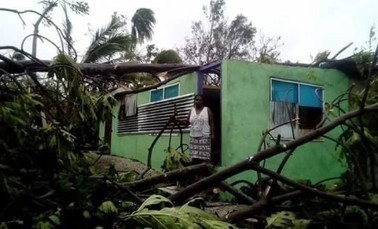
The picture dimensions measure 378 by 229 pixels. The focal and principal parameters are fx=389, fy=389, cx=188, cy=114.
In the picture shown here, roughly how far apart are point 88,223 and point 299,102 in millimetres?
5905

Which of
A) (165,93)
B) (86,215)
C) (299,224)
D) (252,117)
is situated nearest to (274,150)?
(299,224)

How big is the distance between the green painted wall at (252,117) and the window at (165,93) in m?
2.20

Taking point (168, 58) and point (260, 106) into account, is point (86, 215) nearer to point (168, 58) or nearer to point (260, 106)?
point (260, 106)

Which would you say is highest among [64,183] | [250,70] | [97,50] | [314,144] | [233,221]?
[97,50]

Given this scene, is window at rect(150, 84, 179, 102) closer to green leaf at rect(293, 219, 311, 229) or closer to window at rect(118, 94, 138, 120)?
window at rect(118, 94, 138, 120)

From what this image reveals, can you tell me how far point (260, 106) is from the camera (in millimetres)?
7199

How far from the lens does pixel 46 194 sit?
2.88 metres

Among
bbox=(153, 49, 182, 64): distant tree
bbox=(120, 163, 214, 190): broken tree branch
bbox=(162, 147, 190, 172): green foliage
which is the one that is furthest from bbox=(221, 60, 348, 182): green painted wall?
bbox=(153, 49, 182, 64): distant tree

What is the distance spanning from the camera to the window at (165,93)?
29.2ft

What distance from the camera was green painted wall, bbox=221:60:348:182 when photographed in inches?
269

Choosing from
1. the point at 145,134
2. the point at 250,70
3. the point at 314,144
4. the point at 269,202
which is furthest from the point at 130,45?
the point at 269,202

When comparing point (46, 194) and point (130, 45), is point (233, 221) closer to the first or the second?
point (46, 194)

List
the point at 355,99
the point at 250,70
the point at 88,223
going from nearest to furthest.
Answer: the point at 88,223 < the point at 355,99 < the point at 250,70

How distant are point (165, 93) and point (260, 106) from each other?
9.73ft
